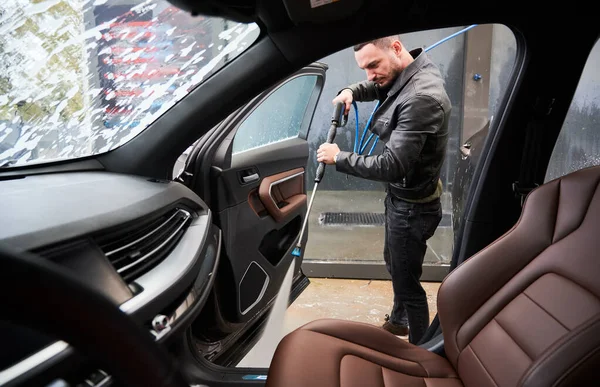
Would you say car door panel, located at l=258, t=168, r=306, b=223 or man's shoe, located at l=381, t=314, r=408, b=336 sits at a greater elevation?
car door panel, located at l=258, t=168, r=306, b=223

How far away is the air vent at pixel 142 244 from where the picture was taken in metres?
0.94

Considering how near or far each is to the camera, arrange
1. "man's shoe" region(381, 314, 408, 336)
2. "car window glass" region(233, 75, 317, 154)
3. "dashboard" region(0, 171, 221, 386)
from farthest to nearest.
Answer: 1. "man's shoe" region(381, 314, 408, 336)
2. "car window glass" region(233, 75, 317, 154)
3. "dashboard" region(0, 171, 221, 386)

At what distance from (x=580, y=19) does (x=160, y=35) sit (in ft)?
4.25

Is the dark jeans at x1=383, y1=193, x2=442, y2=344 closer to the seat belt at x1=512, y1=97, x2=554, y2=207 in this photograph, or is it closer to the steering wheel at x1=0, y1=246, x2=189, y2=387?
the seat belt at x1=512, y1=97, x2=554, y2=207

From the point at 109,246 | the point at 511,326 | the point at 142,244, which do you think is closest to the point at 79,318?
the point at 109,246

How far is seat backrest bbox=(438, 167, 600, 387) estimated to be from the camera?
3.20 ft

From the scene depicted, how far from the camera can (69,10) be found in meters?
1.31

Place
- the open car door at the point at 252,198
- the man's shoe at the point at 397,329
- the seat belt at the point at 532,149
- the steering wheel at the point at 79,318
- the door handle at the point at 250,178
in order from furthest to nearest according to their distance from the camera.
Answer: the man's shoe at the point at 397,329, the door handle at the point at 250,178, the open car door at the point at 252,198, the seat belt at the point at 532,149, the steering wheel at the point at 79,318

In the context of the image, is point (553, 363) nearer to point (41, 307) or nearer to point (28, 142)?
point (41, 307)

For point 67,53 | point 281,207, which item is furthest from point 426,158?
point 67,53

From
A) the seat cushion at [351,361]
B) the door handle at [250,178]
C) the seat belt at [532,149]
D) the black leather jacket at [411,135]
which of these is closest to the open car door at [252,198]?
the door handle at [250,178]

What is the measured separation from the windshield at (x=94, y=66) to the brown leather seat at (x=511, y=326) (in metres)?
0.85

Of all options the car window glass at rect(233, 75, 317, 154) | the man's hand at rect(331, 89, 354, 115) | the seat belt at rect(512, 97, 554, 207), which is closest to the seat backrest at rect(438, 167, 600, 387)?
the seat belt at rect(512, 97, 554, 207)

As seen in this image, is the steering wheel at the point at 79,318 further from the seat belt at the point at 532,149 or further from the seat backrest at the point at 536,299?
the seat belt at the point at 532,149
